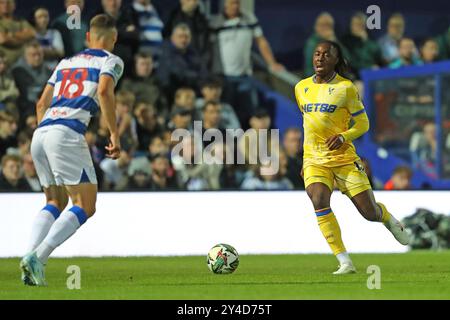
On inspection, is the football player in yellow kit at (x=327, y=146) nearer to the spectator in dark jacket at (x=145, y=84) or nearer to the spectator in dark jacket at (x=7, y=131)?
the spectator in dark jacket at (x=145, y=84)

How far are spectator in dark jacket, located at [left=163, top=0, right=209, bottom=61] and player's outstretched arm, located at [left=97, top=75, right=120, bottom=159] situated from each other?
7208 mm

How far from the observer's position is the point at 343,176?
1109cm

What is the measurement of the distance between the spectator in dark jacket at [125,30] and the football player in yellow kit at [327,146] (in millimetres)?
6027

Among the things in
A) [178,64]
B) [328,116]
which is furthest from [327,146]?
[178,64]

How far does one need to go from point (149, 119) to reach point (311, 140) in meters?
5.68

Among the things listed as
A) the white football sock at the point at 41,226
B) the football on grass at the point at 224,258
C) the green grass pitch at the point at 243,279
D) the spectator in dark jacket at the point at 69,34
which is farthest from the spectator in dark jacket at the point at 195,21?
the white football sock at the point at 41,226

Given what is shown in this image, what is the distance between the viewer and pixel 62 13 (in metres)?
16.6

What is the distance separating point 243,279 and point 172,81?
21.8ft

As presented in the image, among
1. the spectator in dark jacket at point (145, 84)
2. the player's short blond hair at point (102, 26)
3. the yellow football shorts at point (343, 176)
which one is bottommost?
the yellow football shorts at point (343, 176)

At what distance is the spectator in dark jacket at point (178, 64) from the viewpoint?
16906 mm

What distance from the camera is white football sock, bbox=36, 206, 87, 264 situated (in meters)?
9.55

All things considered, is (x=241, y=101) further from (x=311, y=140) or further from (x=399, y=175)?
(x=311, y=140)

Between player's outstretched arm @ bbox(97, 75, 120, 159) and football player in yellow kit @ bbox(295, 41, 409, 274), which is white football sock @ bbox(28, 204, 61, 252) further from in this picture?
football player in yellow kit @ bbox(295, 41, 409, 274)

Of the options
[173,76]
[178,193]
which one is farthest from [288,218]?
[173,76]
